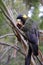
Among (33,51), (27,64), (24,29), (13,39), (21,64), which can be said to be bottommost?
(21,64)

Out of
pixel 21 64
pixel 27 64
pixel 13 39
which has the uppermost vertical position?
pixel 27 64

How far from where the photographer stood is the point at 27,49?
2.22 metres

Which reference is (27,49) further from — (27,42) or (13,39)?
(13,39)

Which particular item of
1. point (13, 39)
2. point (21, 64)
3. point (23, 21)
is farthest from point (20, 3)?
point (23, 21)

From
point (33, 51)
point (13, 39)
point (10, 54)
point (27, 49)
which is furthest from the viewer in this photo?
point (13, 39)

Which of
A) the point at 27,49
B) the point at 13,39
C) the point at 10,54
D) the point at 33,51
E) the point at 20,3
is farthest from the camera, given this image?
the point at 20,3

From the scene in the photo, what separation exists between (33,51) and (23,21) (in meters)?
0.39

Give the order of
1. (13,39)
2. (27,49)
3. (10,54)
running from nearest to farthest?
(27,49)
(10,54)
(13,39)

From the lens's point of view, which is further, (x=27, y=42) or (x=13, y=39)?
(x=13, y=39)

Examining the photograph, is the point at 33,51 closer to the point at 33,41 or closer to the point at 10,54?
the point at 33,41

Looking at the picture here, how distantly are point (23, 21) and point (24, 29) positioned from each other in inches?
6.2

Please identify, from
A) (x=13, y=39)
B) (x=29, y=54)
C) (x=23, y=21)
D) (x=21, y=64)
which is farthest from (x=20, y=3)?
(x=29, y=54)

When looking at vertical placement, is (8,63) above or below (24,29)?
below

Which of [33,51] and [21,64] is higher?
[33,51]
